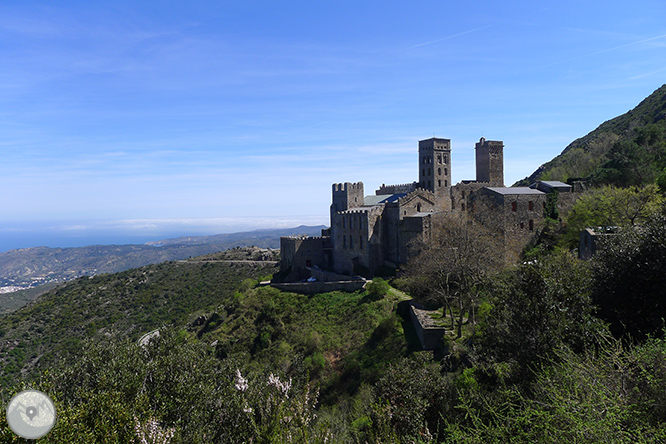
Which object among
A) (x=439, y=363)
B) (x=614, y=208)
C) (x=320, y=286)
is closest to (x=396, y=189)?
(x=320, y=286)

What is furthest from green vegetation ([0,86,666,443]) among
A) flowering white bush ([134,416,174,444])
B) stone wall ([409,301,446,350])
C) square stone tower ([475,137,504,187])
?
square stone tower ([475,137,504,187])

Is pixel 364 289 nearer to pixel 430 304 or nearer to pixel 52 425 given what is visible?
pixel 430 304

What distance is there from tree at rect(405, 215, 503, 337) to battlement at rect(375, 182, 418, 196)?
1737 cm

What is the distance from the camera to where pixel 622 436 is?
905cm

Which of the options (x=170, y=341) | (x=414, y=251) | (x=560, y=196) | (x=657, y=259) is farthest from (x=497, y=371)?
(x=560, y=196)

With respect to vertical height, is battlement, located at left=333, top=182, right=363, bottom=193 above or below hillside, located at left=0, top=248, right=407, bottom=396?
above

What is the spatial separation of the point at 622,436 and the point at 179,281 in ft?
253

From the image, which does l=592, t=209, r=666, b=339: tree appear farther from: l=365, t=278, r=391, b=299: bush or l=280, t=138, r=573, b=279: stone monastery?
l=280, t=138, r=573, b=279: stone monastery

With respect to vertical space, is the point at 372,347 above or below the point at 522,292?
below

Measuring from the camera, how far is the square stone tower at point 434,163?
175 ft

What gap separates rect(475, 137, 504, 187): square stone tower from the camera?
2334 inches

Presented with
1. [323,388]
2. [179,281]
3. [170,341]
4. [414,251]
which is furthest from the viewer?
[179,281]

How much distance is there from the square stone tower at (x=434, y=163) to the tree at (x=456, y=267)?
15444 millimetres

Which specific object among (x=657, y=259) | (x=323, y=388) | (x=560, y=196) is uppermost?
(x=560, y=196)
